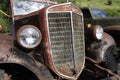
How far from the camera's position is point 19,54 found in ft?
15.4

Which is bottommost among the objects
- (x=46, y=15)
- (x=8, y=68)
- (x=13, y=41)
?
(x=8, y=68)

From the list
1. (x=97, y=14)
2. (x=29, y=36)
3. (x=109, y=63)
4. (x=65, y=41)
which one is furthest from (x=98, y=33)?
(x=97, y=14)

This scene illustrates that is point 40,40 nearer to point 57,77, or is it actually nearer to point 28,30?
point 28,30

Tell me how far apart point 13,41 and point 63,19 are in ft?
2.62

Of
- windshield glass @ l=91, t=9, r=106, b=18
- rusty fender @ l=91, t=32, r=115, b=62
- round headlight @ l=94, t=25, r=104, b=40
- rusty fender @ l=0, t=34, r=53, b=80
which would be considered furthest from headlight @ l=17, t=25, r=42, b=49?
windshield glass @ l=91, t=9, r=106, b=18

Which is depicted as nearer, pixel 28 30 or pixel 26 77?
pixel 28 30

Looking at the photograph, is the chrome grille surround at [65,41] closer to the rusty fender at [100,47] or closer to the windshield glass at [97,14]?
the rusty fender at [100,47]

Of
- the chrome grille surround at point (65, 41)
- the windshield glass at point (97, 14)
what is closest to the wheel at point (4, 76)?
the chrome grille surround at point (65, 41)

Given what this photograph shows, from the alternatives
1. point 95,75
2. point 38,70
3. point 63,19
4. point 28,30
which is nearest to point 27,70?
point 38,70

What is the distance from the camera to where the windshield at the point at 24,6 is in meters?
6.01

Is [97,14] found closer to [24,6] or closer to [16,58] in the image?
[24,6]

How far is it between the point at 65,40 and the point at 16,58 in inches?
36.0

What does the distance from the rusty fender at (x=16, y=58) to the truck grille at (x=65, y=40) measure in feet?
1.41

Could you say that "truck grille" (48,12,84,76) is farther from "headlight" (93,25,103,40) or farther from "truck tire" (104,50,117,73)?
"truck tire" (104,50,117,73)
